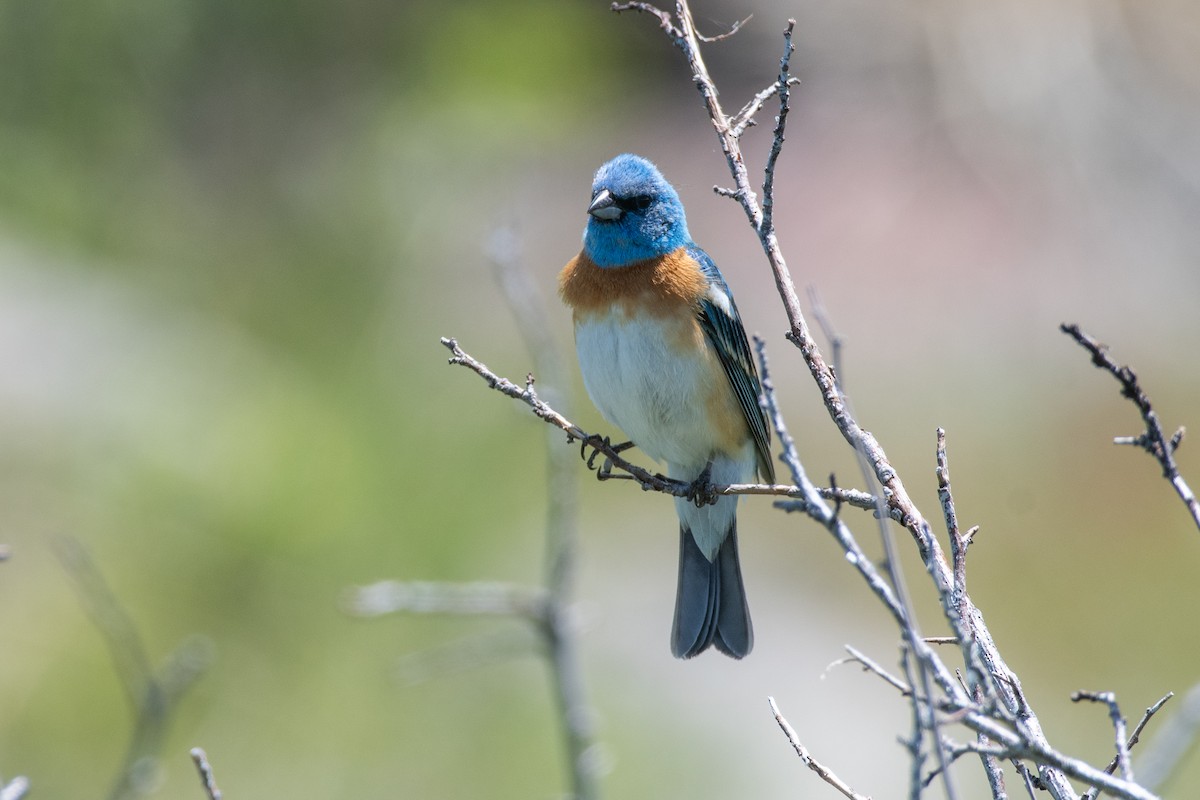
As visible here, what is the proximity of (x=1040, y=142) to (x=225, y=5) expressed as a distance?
281 inches

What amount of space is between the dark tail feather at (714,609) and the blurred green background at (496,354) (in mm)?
1392

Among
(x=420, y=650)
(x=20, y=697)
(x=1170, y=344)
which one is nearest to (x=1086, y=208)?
(x=1170, y=344)

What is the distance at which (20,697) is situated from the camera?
724 cm

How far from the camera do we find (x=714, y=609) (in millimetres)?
4473

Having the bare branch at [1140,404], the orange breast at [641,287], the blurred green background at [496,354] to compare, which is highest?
the blurred green background at [496,354]

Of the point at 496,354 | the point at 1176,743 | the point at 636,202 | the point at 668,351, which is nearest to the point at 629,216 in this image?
the point at 636,202

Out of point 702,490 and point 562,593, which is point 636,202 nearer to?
point 702,490

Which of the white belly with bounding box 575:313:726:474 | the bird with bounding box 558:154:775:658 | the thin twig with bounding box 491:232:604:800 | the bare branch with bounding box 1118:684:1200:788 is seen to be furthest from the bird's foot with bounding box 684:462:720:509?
the bare branch with bounding box 1118:684:1200:788

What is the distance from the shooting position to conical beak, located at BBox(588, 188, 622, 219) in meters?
4.11

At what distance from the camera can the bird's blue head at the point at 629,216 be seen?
414 cm

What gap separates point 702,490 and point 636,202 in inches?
39.6

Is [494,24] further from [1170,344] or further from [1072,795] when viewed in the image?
[1072,795]

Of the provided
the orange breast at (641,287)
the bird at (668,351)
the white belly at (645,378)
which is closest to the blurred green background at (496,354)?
the bird at (668,351)

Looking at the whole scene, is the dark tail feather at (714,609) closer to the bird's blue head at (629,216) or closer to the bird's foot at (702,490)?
the bird's foot at (702,490)
